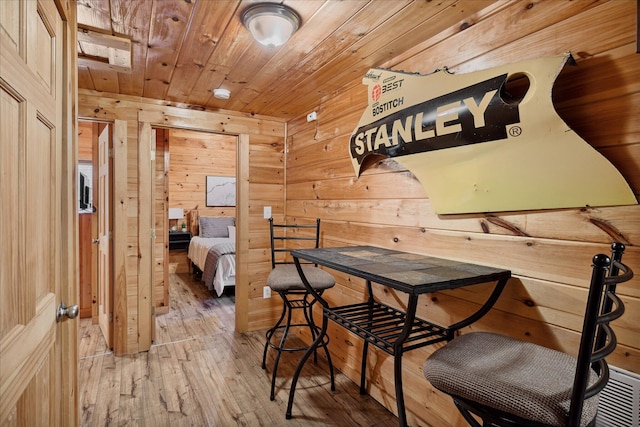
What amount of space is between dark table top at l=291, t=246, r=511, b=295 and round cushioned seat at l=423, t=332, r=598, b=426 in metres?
0.22

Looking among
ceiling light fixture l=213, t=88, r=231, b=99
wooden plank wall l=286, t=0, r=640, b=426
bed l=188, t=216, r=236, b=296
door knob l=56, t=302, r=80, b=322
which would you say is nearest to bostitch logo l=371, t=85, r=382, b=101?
wooden plank wall l=286, t=0, r=640, b=426

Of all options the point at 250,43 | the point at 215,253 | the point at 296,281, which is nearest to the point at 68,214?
the point at 250,43

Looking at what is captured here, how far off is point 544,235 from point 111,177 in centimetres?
303

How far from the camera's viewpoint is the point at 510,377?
93 cm

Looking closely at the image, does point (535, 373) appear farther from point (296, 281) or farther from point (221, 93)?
point (221, 93)

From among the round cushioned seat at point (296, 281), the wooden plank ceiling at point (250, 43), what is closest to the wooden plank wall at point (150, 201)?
the wooden plank ceiling at point (250, 43)

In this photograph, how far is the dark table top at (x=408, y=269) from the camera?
1232 mm

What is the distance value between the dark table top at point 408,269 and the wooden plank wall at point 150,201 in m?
1.52

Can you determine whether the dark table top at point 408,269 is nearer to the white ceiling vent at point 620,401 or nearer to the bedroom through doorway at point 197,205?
the white ceiling vent at point 620,401

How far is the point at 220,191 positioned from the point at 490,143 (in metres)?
5.51

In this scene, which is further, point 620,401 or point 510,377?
point 620,401

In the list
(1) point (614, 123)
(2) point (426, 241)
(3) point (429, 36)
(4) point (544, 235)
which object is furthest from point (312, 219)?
(1) point (614, 123)

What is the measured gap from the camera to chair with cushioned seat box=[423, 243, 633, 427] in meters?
0.76

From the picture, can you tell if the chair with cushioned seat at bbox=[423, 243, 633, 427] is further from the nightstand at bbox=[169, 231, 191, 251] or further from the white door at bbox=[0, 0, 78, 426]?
the nightstand at bbox=[169, 231, 191, 251]
